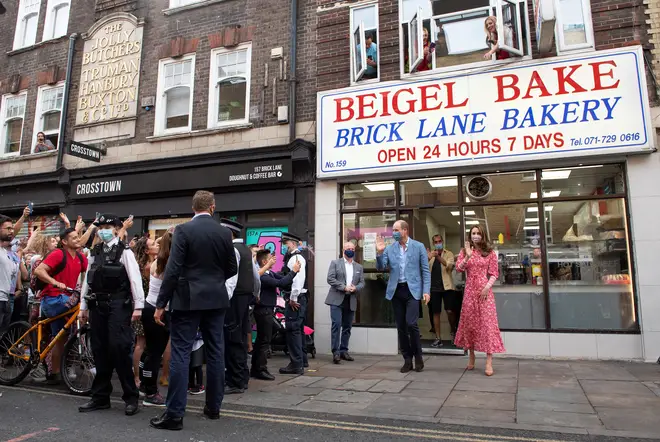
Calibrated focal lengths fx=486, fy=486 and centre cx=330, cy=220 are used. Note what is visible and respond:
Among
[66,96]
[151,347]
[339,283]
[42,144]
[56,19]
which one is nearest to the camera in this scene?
[151,347]

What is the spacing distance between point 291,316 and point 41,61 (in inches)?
452

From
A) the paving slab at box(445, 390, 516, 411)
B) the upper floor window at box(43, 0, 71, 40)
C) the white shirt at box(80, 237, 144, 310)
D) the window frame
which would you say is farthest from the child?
the upper floor window at box(43, 0, 71, 40)

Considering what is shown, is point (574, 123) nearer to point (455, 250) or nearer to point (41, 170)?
point (455, 250)

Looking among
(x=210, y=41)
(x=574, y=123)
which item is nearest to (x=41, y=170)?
(x=210, y=41)

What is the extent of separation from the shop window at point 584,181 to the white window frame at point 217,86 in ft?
20.4

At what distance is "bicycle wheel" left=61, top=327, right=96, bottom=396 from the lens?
5.43m

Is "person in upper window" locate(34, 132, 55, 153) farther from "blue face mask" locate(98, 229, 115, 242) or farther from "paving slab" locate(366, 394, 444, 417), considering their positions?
"paving slab" locate(366, 394, 444, 417)

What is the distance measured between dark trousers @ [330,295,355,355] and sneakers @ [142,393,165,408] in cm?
329

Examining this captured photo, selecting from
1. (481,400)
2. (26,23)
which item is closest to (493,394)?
(481,400)

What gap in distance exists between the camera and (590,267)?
807 cm

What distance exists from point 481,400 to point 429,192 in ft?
15.2

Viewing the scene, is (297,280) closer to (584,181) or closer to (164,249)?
(164,249)

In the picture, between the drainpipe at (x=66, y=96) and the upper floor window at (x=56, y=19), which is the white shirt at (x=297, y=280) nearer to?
the drainpipe at (x=66, y=96)

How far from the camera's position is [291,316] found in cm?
683
